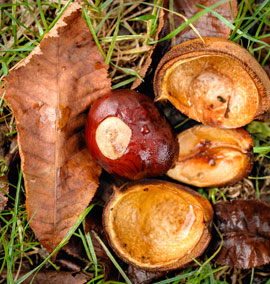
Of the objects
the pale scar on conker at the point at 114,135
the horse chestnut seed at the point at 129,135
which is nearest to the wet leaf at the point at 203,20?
the horse chestnut seed at the point at 129,135

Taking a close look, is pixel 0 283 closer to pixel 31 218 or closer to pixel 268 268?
pixel 31 218

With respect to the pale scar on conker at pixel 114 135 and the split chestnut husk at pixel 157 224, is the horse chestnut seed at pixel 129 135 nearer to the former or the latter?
the pale scar on conker at pixel 114 135

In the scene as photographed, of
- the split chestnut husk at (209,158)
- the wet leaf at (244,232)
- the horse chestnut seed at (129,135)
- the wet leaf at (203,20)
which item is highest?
the wet leaf at (203,20)

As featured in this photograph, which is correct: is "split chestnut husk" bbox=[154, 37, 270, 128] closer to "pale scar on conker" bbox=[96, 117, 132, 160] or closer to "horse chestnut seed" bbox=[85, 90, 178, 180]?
"horse chestnut seed" bbox=[85, 90, 178, 180]

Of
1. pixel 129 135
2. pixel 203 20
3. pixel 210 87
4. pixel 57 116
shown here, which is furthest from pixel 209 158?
pixel 57 116

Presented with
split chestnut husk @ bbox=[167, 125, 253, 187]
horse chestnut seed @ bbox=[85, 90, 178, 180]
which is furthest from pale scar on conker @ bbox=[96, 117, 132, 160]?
split chestnut husk @ bbox=[167, 125, 253, 187]

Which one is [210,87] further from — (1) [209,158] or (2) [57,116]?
(2) [57,116]

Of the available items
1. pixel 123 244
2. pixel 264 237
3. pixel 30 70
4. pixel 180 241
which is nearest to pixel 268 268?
pixel 264 237
